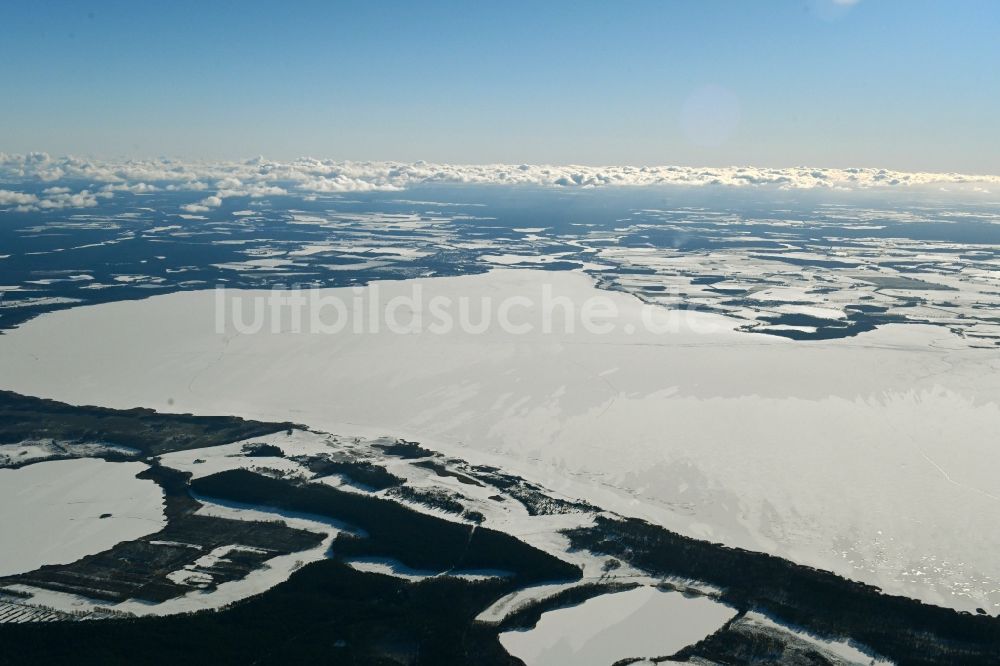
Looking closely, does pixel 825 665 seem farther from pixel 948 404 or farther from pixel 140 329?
pixel 140 329

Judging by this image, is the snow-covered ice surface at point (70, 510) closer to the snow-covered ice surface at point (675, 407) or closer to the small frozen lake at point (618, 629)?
the snow-covered ice surface at point (675, 407)

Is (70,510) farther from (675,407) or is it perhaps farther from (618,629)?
(675,407)

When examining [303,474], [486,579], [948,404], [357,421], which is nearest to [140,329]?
[357,421]

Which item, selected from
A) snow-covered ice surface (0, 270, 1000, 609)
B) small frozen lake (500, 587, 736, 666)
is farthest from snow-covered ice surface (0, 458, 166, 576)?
small frozen lake (500, 587, 736, 666)

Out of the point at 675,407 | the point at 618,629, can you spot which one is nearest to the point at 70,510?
the point at 618,629

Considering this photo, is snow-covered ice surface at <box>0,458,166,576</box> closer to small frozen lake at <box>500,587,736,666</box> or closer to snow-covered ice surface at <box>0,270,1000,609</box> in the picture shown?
snow-covered ice surface at <box>0,270,1000,609</box>

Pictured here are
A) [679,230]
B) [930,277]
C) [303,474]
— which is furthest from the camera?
[679,230]
